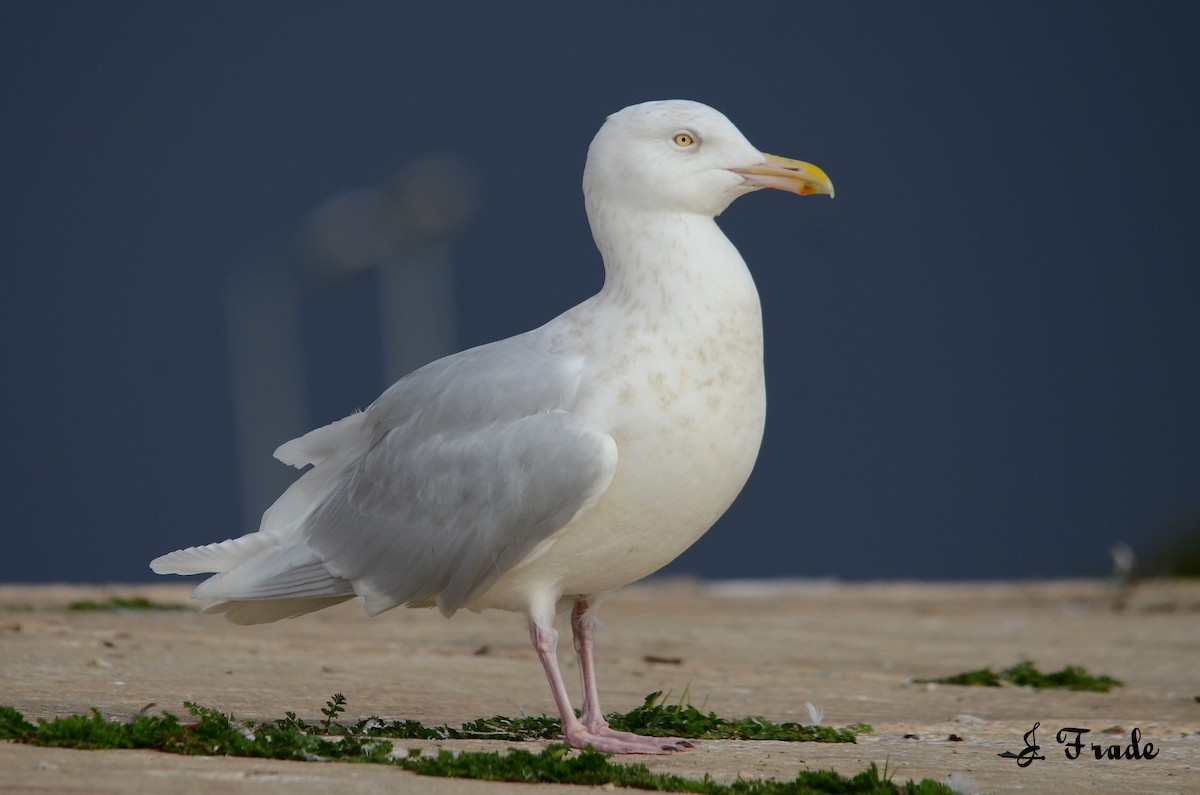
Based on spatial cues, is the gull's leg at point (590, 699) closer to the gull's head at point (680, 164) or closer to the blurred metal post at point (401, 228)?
the gull's head at point (680, 164)

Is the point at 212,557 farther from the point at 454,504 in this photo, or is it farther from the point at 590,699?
the point at 590,699

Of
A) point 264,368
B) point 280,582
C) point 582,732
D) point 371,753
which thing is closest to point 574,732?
point 582,732

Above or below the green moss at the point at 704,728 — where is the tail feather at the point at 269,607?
above

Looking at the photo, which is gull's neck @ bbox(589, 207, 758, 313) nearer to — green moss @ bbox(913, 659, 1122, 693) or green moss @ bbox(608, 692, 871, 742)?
green moss @ bbox(608, 692, 871, 742)

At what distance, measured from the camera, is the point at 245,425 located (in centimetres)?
3042

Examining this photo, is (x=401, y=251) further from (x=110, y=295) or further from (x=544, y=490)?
(x=544, y=490)

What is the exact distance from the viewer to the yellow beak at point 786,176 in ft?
17.1

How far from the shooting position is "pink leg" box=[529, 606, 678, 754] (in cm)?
476

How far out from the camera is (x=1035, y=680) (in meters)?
7.22
